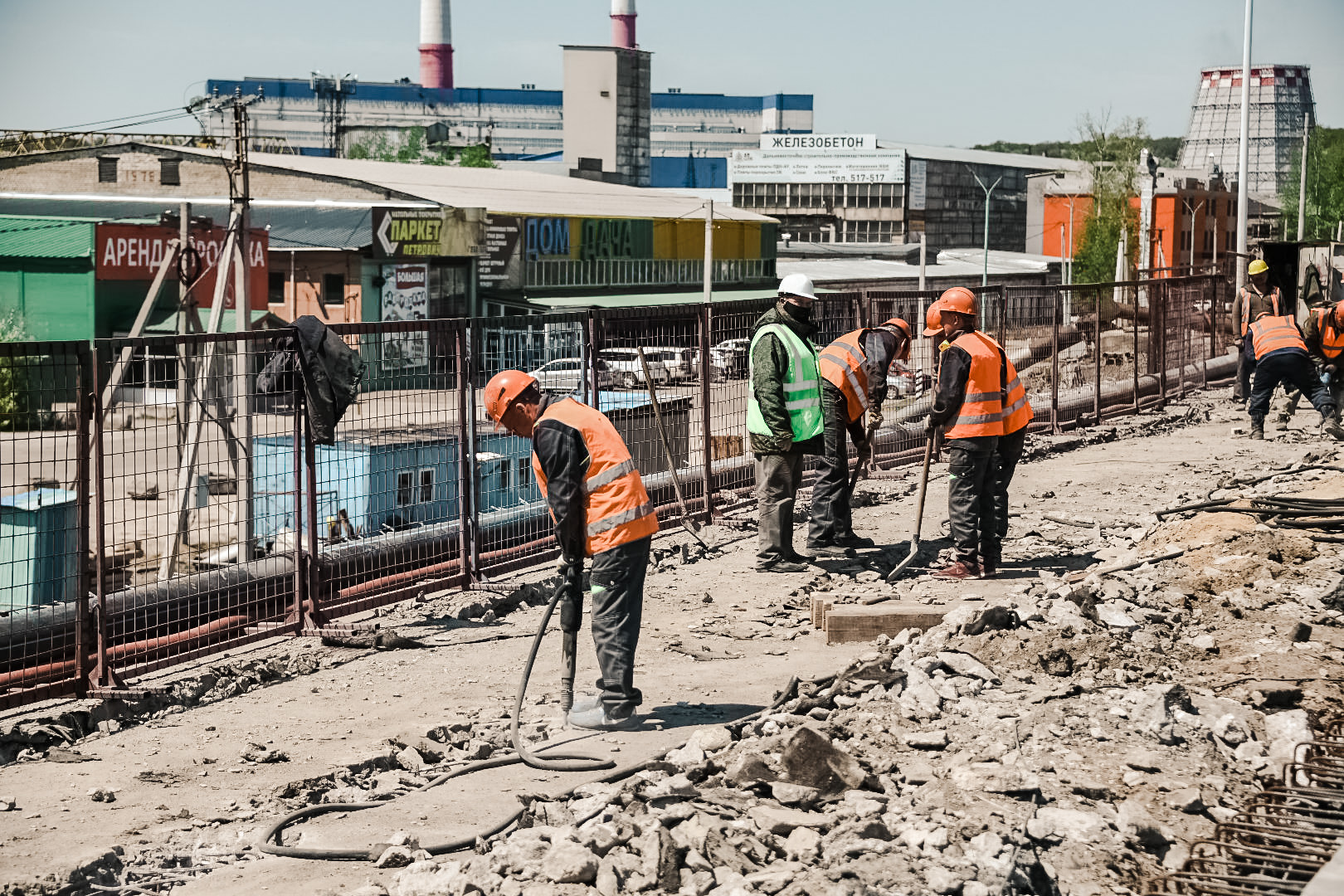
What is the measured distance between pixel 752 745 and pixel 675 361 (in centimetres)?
654

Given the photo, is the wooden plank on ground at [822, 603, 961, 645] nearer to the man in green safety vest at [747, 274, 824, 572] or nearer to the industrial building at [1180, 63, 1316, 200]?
the man in green safety vest at [747, 274, 824, 572]

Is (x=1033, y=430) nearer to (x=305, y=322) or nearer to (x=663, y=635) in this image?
(x=663, y=635)

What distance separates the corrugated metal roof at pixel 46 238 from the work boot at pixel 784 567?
31.6 m

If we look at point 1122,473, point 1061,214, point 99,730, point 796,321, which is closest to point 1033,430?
point 1122,473

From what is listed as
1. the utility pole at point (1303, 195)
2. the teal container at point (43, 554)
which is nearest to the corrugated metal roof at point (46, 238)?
the teal container at point (43, 554)

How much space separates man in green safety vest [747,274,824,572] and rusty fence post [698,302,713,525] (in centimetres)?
193

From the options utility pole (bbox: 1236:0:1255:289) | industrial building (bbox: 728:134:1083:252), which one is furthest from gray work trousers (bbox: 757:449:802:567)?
industrial building (bbox: 728:134:1083:252)

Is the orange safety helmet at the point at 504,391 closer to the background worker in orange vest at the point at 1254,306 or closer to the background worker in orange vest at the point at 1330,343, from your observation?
the background worker in orange vest at the point at 1254,306

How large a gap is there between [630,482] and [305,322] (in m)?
3.12

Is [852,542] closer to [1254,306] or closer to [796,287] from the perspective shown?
[796,287]

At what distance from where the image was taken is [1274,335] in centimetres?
1562

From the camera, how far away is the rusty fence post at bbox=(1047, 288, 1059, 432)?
56.9ft

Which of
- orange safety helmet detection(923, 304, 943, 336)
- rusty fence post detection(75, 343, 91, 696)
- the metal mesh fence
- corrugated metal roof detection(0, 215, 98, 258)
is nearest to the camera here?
rusty fence post detection(75, 343, 91, 696)

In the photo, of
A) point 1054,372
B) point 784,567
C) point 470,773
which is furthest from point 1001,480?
point 1054,372
